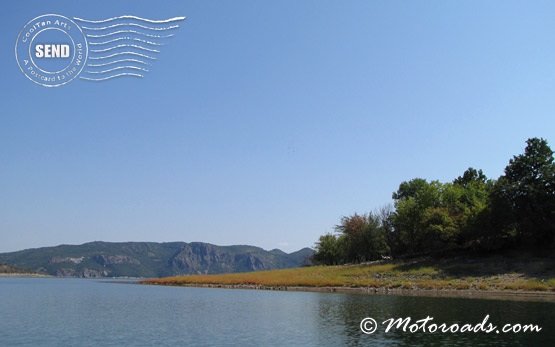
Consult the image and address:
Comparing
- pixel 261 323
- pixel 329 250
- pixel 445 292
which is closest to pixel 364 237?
pixel 329 250

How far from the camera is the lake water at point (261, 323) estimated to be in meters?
32.0

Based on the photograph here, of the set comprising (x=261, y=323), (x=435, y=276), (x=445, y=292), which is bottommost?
(x=445, y=292)

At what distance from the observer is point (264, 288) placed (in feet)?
304

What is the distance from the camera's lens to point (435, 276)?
84.4m

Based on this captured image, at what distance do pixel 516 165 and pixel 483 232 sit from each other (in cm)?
1425

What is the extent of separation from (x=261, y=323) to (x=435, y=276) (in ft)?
169

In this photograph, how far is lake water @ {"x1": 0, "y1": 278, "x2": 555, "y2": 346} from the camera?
3203 cm

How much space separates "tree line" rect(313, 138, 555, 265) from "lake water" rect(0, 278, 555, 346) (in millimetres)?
40098

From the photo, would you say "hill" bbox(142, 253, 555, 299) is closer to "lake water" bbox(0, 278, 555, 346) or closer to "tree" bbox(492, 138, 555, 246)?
"tree" bbox(492, 138, 555, 246)

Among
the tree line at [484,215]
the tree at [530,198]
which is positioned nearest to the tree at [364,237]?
the tree line at [484,215]

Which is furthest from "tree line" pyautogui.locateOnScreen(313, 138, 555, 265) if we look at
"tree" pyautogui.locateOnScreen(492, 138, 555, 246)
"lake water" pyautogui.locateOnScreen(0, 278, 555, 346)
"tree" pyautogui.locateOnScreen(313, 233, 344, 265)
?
"lake water" pyautogui.locateOnScreen(0, 278, 555, 346)

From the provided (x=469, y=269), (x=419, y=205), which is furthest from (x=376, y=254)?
(x=469, y=269)

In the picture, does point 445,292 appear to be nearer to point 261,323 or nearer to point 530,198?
point 530,198

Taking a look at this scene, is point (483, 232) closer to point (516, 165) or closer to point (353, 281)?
point (516, 165)
